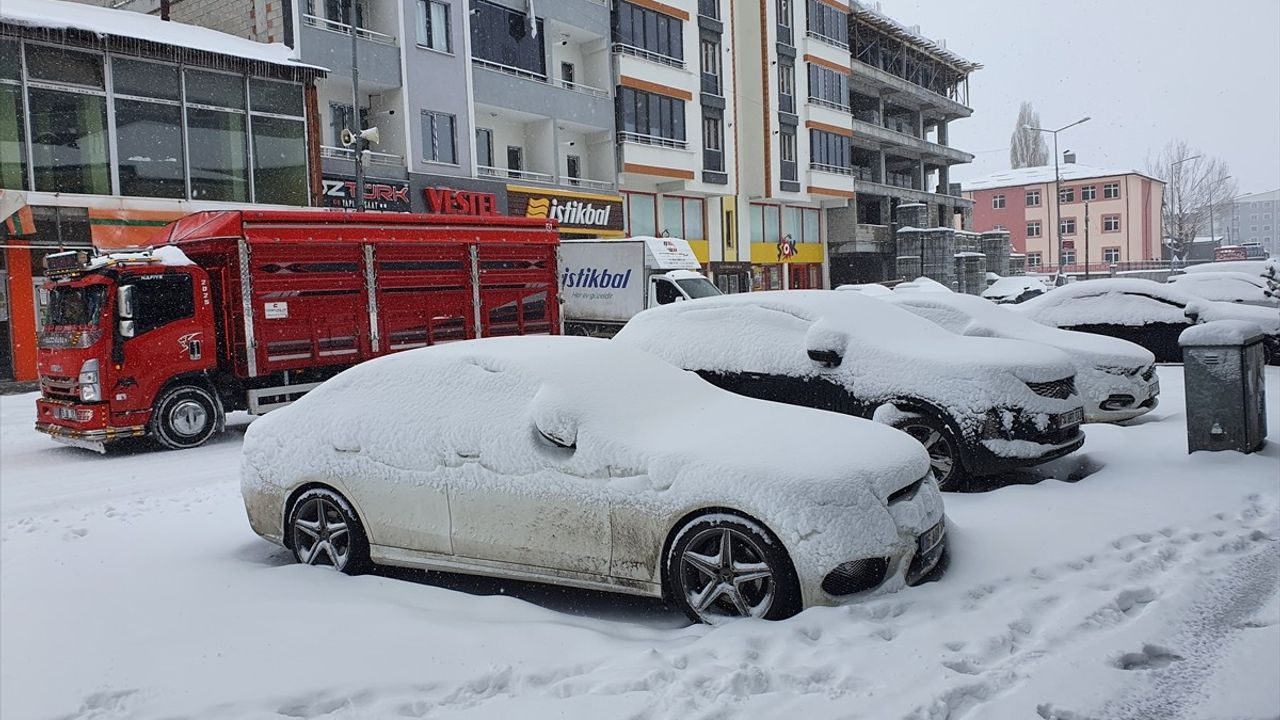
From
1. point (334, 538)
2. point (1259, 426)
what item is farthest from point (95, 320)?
point (1259, 426)

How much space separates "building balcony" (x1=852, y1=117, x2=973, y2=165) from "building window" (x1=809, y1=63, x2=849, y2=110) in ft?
5.13

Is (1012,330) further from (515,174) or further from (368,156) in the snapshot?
(515,174)

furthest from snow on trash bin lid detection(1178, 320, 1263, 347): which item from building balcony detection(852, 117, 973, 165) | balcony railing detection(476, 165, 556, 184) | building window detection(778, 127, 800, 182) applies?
building balcony detection(852, 117, 973, 165)

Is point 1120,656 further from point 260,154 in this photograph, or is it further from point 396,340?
point 260,154

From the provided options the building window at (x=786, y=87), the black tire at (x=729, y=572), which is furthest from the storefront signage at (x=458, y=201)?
the black tire at (x=729, y=572)

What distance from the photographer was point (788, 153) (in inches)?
1623

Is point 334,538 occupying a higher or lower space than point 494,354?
lower

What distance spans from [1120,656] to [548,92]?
2759cm

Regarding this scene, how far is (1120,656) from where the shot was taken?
4012 millimetres

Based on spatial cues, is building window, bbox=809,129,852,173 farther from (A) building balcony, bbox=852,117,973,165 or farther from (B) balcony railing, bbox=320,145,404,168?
(B) balcony railing, bbox=320,145,404,168

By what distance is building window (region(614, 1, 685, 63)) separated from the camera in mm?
32156

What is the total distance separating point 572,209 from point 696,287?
31.6ft

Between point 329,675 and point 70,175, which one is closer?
point 329,675

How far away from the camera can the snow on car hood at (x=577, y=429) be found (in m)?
4.57
